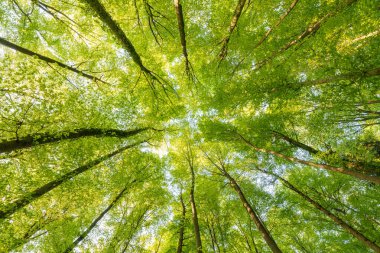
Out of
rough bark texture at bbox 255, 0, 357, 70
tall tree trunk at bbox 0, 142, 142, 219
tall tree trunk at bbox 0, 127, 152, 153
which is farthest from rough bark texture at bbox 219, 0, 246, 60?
tall tree trunk at bbox 0, 142, 142, 219

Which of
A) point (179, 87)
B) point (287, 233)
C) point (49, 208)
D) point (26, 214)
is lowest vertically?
point (287, 233)

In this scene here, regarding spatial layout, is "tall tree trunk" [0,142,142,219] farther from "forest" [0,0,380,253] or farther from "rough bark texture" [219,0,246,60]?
"rough bark texture" [219,0,246,60]

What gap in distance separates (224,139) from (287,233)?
8.54 metres

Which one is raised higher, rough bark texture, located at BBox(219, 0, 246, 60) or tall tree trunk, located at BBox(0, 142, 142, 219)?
rough bark texture, located at BBox(219, 0, 246, 60)

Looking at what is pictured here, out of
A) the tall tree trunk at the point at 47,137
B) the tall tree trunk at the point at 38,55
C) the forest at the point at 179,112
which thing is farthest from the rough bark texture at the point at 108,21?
the tall tree trunk at the point at 47,137

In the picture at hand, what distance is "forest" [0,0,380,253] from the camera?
16.8 ft

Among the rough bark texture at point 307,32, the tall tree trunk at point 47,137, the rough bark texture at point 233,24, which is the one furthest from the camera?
the rough bark texture at point 307,32

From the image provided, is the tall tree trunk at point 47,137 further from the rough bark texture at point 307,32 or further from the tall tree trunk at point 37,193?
the rough bark texture at point 307,32

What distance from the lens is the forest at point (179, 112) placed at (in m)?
5.13

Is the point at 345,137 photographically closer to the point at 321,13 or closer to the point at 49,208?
the point at 321,13

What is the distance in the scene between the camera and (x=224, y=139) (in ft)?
33.0

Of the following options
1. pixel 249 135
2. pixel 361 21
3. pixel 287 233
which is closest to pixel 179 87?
pixel 249 135

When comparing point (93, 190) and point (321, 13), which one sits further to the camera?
point (93, 190)

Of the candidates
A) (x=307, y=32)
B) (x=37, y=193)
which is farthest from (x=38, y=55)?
(x=307, y=32)
